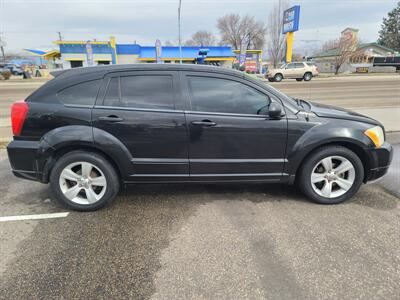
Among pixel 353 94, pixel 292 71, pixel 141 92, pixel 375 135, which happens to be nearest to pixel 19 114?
pixel 141 92

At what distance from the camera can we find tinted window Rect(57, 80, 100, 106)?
10.9 feet

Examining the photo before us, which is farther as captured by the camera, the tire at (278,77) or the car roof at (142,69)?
the tire at (278,77)

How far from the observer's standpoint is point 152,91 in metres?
3.35

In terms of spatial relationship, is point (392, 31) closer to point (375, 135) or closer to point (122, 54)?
point (122, 54)

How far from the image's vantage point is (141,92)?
3348 millimetres

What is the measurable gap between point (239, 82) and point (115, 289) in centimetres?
254

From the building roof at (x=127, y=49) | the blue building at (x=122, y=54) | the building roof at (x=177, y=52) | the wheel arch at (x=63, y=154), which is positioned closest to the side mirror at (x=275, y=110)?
the wheel arch at (x=63, y=154)

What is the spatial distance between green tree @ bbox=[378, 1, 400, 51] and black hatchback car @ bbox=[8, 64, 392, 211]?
9677 cm

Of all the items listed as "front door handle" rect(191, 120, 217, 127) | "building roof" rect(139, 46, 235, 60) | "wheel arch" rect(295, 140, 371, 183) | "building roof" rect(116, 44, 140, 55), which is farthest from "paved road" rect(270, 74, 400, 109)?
"building roof" rect(116, 44, 140, 55)

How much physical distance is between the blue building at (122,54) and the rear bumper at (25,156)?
4077 centimetres

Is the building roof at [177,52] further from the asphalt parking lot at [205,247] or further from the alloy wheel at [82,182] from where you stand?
the asphalt parking lot at [205,247]

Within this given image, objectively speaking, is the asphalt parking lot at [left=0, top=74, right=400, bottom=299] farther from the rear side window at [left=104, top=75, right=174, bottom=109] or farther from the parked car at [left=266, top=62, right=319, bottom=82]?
the parked car at [left=266, top=62, right=319, bottom=82]

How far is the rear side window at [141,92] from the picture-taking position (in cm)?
332

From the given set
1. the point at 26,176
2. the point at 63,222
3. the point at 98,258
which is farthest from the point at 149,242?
the point at 26,176
